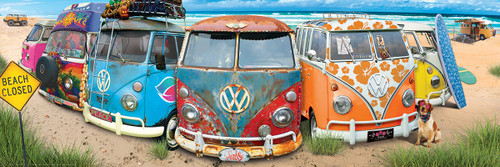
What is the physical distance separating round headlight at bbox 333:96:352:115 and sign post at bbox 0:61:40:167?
392cm

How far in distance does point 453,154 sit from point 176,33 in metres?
4.58

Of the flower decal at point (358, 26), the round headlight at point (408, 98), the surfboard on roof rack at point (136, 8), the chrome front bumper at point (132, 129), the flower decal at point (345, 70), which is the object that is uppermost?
the surfboard on roof rack at point (136, 8)

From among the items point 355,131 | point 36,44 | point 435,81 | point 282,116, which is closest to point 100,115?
point 282,116

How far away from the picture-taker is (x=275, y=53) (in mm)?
4414

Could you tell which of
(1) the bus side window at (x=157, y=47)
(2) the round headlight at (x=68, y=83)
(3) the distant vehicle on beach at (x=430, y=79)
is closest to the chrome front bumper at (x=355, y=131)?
(3) the distant vehicle on beach at (x=430, y=79)

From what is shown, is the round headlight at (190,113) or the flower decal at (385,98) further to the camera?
the flower decal at (385,98)

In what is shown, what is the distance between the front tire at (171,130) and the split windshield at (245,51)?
1072 mm

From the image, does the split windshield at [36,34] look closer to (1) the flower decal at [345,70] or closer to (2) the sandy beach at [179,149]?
(2) the sandy beach at [179,149]

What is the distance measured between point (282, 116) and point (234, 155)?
83 centimetres

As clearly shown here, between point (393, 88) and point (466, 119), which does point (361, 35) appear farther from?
point (466, 119)

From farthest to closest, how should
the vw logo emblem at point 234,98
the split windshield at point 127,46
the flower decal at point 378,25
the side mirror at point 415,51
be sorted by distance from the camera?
the side mirror at point 415,51
the split windshield at point 127,46
the flower decal at point 378,25
the vw logo emblem at point 234,98

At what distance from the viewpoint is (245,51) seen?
4355 millimetres

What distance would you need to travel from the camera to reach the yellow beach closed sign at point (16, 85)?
3.51m

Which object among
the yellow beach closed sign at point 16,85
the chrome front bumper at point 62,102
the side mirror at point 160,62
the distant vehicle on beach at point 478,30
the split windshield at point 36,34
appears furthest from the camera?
the distant vehicle on beach at point 478,30
